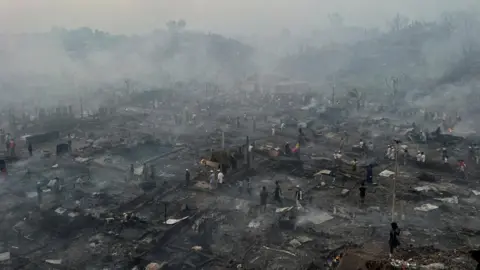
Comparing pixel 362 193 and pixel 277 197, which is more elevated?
pixel 362 193

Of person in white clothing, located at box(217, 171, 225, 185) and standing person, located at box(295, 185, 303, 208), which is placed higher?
person in white clothing, located at box(217, 171, 225, 185)

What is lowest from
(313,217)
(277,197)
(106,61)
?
(313,217)

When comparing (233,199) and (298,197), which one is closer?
(298,197)

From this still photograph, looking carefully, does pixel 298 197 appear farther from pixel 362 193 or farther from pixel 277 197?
pixel 362 193

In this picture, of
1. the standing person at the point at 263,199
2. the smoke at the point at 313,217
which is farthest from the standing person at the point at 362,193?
the standing person at the point at 263,199

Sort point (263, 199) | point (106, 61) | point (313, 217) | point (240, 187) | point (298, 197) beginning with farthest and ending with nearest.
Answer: point (106, 61), point (240, 187), point (298, 197), point (263, 199), point (313, 217)

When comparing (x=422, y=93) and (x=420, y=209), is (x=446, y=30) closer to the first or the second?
(x=422, y=93)

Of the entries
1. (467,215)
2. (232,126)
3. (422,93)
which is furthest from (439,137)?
(422,93)

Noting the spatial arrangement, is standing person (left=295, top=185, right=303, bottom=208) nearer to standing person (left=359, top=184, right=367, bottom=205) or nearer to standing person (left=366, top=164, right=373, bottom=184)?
standing person (left=359, top=184, right=367, bottom=205)

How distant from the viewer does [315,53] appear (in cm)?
6831

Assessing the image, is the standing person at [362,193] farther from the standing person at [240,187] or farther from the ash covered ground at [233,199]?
the standing person at [240,187]

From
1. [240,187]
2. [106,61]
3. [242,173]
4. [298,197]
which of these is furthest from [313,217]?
[106,61]

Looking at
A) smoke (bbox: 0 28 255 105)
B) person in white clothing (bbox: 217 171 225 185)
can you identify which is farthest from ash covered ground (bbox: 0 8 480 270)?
smoke (bbox: 0 28 255 105)

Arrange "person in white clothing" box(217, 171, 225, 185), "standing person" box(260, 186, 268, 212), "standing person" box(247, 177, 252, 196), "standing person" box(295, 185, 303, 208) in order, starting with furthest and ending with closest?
"person in white clothing" box(217, 171, 225, 185) → "standing person" box(247, 177, 252, 196) → "standing person" box(295, 185, 303, 208) → "standing person" box(260, 186, 268, 212)
